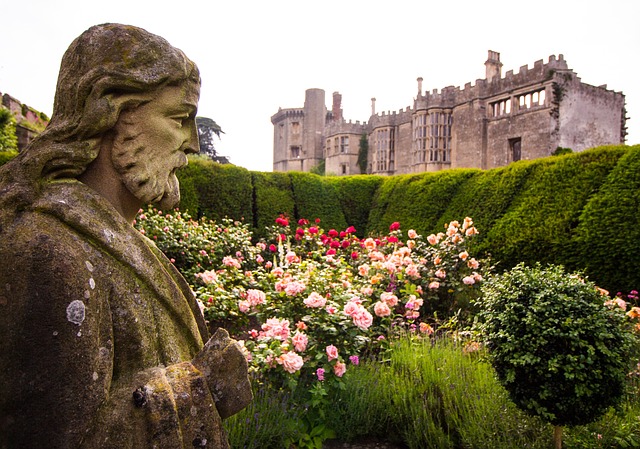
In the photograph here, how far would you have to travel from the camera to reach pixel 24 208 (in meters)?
1.15

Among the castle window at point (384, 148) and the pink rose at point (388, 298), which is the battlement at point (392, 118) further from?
the pink rose at point (388, 298)

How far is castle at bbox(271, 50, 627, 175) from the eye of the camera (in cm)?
2688

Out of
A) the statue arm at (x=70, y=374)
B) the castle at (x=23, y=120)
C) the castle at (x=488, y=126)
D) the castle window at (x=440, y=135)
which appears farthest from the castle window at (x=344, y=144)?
the statue arm at (x=70, y=374)

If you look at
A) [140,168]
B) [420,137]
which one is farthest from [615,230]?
[420,137]

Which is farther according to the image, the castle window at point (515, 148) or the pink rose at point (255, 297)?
the castle window at point (515, 148)

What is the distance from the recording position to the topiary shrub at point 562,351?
3.12 meters

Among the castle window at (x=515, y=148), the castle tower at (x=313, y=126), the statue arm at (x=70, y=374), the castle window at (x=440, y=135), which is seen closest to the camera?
the statue arm at (x=70, y=374)

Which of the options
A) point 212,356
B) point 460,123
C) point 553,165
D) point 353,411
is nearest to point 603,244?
point 553,165

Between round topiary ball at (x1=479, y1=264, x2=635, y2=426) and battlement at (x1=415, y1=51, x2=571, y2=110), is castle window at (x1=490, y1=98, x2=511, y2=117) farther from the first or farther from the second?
round topiary ball at (x1=479, y1=264, x2=635, y2=426)

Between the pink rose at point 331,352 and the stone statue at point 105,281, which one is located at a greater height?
the stone statue at point 105,281

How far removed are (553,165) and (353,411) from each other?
25.3 ft

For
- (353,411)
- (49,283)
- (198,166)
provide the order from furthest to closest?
(198,166)
(353,411)
(49,283)

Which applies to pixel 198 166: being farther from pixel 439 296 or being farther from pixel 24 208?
pixel 24 208

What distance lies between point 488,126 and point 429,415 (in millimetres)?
31418
